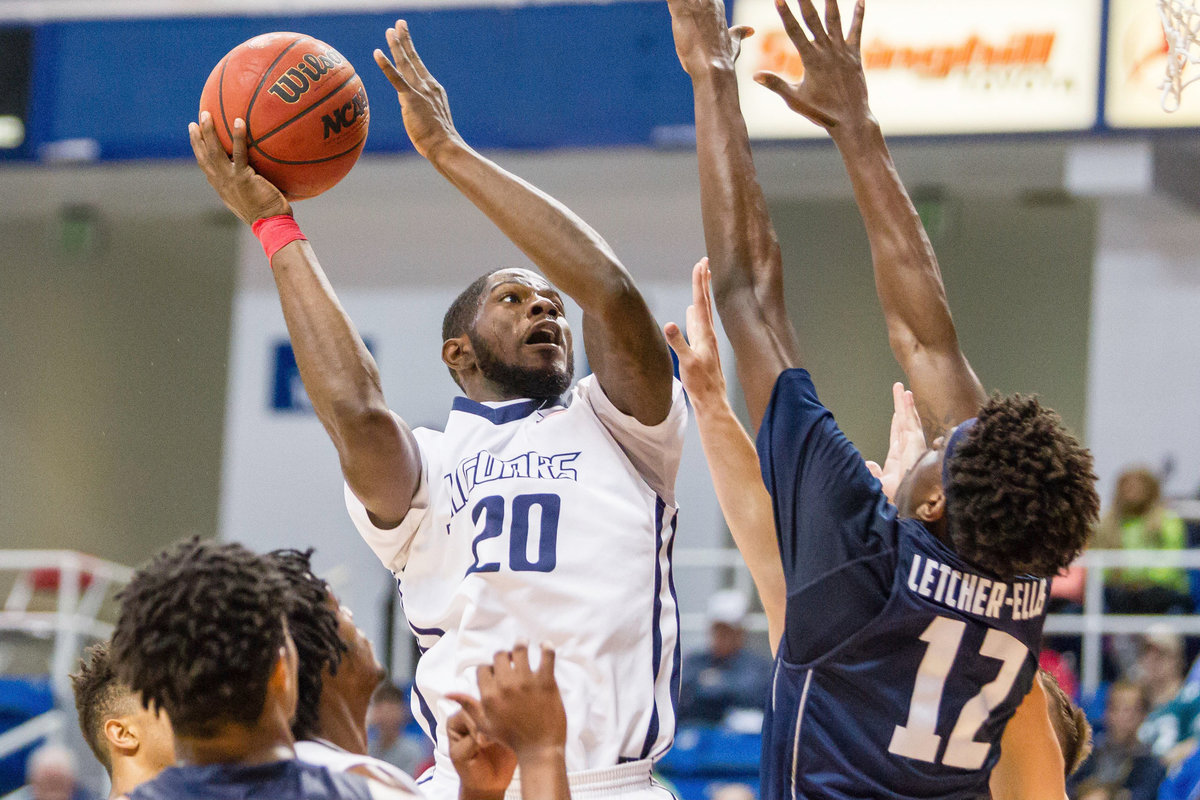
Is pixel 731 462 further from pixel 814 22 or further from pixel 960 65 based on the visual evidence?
pixel 960 65

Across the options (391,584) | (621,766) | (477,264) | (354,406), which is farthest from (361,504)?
(477,264)

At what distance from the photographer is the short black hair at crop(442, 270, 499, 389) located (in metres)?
3.86

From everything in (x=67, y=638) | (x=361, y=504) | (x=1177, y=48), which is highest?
(x=1177, y=48)

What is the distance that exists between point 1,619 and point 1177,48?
33.5 ft

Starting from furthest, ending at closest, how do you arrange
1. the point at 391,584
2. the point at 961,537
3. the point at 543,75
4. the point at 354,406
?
the point at 391,584 < the point at 543,75 < the point at 354,406 < the point at 961,537

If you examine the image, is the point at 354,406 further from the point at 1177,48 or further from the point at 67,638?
the point at 67,638

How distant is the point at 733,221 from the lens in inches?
131

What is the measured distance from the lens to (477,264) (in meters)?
13.0

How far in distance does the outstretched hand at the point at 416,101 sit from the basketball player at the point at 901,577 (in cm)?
86

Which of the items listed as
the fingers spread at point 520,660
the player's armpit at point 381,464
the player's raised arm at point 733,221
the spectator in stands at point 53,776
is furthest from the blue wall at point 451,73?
the fingers spread at point 520,660

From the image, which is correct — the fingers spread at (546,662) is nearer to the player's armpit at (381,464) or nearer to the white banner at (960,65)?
the player's armpit at (381,464)

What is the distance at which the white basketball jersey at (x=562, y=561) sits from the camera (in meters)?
3.39

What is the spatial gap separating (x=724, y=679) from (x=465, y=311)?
602 cm

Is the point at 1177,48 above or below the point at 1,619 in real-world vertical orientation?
above
